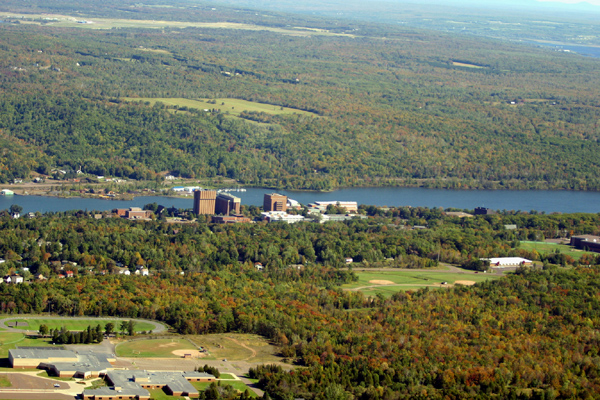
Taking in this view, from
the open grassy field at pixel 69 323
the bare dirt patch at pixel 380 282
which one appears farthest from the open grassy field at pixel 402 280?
the open grassy field at pixel 69 323

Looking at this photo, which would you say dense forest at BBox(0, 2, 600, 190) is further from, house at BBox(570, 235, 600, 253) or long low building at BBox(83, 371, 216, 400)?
long low building at BBox(83, 371, 216, 400)

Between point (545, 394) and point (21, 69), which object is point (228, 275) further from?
Result: point (21, 69)

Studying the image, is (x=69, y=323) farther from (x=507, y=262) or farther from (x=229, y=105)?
(x=229, y=105)

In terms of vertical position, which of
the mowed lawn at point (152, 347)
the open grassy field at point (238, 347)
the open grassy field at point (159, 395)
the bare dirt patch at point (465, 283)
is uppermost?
the open grassy field at point (159, 395)

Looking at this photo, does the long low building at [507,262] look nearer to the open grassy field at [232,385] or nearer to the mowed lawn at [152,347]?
the mowed lawn at [152,347]

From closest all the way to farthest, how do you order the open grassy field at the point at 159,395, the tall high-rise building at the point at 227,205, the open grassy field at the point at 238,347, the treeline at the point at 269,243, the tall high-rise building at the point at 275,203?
the open grassy field at the point at 159,395, the open grassy field at the point at 238,347, the treeline at the point at 269,243, the tall high-rise building at the point at 227,205, the tall high-rise building at the point at 275,203

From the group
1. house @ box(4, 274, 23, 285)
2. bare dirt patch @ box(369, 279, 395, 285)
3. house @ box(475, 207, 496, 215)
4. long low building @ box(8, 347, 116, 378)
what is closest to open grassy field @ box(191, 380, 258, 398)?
long low building @ box(8, 347, 116, 378)
